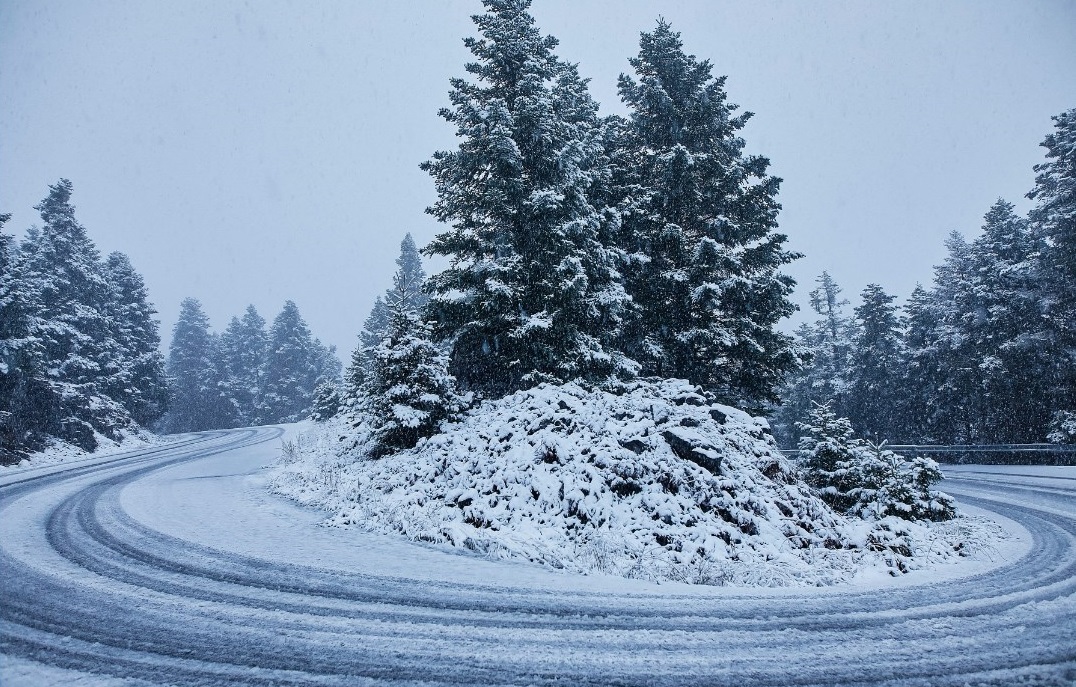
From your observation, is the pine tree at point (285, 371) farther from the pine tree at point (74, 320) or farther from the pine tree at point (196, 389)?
the pine tree at point (74, 320)

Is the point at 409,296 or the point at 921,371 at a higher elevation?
the point at 409,296

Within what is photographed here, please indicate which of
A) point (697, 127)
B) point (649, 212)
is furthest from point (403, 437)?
point (697, 127)

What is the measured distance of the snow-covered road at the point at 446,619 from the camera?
3.63 m

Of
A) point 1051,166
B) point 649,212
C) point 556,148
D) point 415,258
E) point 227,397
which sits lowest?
point 227,397

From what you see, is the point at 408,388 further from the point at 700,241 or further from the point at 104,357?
the point at 104,357

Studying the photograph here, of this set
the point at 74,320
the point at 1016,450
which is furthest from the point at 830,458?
the point at 74,320

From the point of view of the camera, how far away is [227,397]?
5816 cm

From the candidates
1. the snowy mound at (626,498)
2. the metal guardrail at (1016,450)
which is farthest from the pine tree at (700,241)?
the metal guardrail at (1016,450)

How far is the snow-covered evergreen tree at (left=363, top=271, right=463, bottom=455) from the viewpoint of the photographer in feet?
41.2

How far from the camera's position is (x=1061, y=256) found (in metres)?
22.9

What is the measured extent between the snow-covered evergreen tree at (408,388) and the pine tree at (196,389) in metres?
55.4

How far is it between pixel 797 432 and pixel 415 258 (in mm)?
→ 39816

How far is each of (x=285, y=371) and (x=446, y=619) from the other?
64.2 meters

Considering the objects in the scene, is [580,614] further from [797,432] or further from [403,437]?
[797,432]
